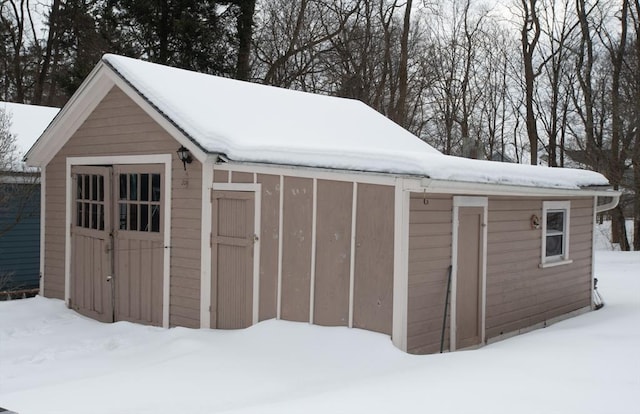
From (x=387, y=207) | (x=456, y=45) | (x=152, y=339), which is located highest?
(x=456, y=45)

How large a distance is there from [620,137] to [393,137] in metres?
13.6

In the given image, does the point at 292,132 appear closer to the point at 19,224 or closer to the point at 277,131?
the point at 277,131

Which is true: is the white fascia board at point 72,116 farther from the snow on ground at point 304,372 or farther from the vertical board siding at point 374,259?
the vertical board siding at point 374,259

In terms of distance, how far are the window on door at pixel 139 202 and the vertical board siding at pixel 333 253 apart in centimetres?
253

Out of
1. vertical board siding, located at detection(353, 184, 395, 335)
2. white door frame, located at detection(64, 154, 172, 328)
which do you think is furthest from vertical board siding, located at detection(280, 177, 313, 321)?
white door frame, located at detection(64, 154, 172, 328)

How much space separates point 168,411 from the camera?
4930mm

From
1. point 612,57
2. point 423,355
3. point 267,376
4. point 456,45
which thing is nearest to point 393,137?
point 423,355

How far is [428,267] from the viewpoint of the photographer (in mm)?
6410

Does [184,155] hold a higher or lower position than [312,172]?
higher

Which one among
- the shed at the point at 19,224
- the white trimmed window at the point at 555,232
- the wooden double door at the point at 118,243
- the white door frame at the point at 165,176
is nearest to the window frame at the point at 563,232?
the white trimmed window at the point at 555,232

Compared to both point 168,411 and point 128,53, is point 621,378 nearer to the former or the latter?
point 168,411

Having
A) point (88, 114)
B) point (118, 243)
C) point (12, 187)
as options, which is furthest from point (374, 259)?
point (12, 187)

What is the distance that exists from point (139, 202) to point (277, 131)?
6.71 feet

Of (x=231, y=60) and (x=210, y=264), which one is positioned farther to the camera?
(x=231, y=60)
